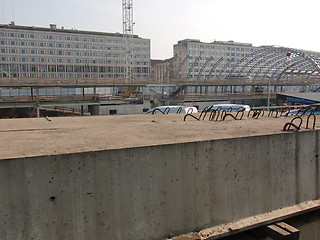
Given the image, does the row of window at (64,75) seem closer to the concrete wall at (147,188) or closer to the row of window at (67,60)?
the row of window at (67,60)

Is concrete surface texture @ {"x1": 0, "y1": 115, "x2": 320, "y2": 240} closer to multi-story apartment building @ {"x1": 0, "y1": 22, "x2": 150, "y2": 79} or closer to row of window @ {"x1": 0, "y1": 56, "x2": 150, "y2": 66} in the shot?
multi-story apartment building @ {"x1": 0, "y1": 22, "x2": 150, "y2": 79}

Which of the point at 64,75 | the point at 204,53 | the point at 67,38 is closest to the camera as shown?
the point at 67,38

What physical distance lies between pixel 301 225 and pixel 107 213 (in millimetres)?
5903

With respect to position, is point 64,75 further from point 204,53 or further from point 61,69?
point 204,53

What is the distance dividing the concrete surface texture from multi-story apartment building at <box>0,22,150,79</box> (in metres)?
83.8

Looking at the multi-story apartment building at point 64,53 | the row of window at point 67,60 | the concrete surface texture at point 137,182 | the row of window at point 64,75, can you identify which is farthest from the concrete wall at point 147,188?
the row of window at point 67,60

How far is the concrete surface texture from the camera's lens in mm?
5184

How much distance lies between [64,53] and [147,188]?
90002 mm

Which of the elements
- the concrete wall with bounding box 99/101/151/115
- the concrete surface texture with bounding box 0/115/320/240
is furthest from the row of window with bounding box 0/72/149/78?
the concrete surface texture with bounding box 0/115/320/240

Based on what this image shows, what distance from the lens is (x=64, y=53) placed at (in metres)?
87.6

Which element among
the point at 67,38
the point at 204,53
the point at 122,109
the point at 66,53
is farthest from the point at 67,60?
the point at 204,53

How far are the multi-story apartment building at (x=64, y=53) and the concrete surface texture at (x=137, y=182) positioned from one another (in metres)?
83.8

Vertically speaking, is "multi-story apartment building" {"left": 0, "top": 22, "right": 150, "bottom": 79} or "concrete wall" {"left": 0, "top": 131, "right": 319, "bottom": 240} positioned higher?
"multi-story apartment building" {"left": 0, "top": 22, "right": 150, "bottom": 79}

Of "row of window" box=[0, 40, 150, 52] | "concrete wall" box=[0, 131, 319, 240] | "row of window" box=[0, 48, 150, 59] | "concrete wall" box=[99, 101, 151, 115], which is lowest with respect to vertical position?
"concrete wall" box=[99, 101, 151, 115]
